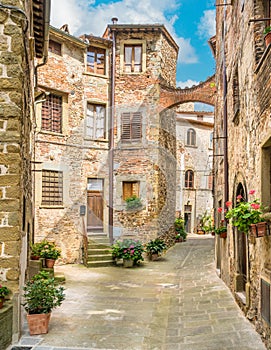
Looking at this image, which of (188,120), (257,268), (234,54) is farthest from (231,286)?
(188,120)

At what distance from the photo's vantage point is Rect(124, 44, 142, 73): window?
16.8 m

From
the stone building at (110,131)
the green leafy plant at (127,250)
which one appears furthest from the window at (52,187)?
the green leafy plant at (127,250)

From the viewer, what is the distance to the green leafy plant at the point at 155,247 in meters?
15.8

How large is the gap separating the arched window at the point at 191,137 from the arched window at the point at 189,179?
220 cm

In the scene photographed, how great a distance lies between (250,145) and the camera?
6.71m

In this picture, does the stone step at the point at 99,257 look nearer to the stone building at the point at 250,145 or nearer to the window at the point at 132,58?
the stone building at the point at 250,145

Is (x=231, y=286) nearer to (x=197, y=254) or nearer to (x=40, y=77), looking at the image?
(x=197, y=254)

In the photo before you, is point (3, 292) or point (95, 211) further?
point (95, 211)

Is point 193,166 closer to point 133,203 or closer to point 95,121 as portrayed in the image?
point 133,203

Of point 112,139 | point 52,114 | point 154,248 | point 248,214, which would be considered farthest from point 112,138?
point 248,214

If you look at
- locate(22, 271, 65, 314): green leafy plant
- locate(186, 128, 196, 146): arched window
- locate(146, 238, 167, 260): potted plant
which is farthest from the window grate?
locate(186, 128, 196, 146): arched window

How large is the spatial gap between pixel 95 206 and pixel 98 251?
201 cm

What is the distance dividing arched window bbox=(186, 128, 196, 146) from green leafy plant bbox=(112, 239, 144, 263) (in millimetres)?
17713

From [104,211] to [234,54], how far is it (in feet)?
29.9
